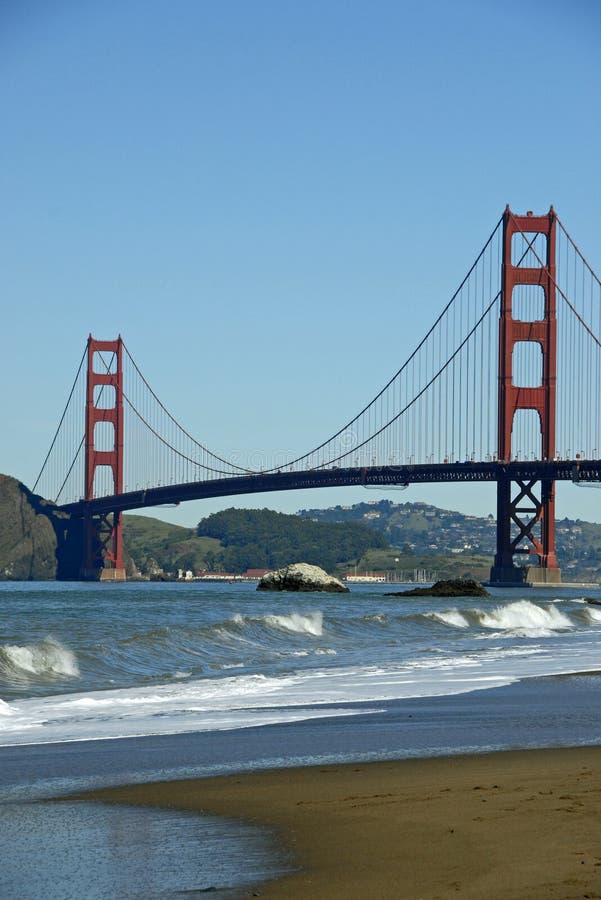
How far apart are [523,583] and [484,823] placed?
79585 mm

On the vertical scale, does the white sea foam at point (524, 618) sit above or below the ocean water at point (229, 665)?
above

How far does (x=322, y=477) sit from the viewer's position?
84.7 m

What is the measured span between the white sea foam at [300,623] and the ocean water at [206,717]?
172cm

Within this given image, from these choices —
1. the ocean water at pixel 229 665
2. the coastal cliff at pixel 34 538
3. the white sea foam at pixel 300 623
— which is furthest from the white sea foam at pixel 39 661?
the coastal cliff at pixel 34 538

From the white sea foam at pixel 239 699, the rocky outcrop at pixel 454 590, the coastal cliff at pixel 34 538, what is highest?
the coastal cliff at pixel 34 538

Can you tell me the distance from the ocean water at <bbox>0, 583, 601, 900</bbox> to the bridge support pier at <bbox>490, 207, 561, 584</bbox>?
54.6 m

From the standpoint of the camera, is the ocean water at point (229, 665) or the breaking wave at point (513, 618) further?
the breaking wave at point (513, 618)

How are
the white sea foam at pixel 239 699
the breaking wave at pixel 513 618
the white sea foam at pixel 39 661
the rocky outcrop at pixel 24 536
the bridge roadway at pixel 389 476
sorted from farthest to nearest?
1. the rocky outcrop at pixel 24 536
2. the bridge roadway at pixel 389 476
3. the breaking wave at pixel 513 618
4. the white sea foam at pixel 39 661
5. the white sea foam at pixel 239 699

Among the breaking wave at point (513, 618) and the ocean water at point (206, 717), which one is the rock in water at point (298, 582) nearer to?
the breaking wave at point (513, 618)

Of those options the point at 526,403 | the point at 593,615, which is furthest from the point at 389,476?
the point at 593,615

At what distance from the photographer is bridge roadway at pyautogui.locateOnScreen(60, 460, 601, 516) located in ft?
266

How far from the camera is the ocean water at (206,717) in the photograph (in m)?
6.66

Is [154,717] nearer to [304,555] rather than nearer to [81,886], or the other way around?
[81,886]

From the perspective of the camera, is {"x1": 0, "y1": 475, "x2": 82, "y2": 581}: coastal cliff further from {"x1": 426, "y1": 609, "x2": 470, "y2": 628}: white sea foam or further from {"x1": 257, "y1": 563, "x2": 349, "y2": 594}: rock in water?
{"x1": 426, "y1": 609, "x2": 470, "y2": 628}: white sea foam
